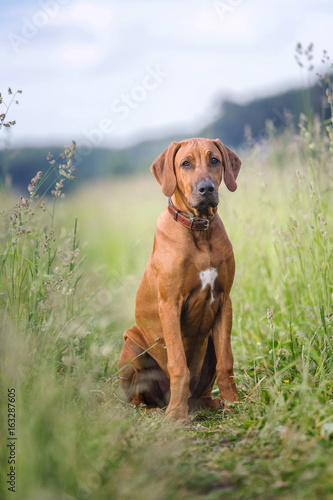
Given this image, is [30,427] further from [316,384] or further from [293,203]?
[293,203]

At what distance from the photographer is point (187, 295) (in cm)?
329

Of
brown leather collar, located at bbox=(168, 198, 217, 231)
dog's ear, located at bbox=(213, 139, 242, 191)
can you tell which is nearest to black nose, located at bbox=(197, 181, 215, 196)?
brown leather collar, located at bbox=(168, 198, 217, 231)

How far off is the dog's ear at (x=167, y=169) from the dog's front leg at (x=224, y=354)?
83 centimetres

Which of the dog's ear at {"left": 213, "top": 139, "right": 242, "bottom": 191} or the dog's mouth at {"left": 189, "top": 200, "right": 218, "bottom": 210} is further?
the dog's ear at {"left": 213, "top": 139, "right": 242, "bottom": 191}

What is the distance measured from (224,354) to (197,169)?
1228mm

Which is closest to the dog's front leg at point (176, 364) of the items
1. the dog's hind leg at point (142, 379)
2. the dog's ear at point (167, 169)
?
the dog's hind leg at point (142, 379)

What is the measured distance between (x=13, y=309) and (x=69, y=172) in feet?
2.83

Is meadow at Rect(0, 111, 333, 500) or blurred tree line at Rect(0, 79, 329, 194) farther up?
blurred tree line at Rect(0, 79, 329, 194)

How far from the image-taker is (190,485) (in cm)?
196

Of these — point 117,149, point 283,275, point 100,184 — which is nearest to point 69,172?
point 283,275

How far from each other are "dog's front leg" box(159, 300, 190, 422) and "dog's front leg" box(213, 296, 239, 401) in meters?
0.26

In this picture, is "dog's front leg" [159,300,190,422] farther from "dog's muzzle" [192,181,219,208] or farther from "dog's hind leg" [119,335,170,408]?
"dog's muzzle" [192,181,219,208]

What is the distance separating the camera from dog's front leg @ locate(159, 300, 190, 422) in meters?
3.17

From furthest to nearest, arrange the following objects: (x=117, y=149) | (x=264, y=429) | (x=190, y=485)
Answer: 1. (x=117, y=149)
2. (x=264, y=429)
3. (x=190, y=485)
